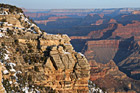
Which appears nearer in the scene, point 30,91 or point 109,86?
point 30,91

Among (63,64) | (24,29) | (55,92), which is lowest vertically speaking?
(55,92)

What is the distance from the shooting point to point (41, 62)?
26.7 meters

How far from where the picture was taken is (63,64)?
1050 inches

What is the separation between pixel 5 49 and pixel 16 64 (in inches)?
62.1

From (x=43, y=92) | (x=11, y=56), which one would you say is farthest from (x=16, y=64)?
(x=43, y=92)

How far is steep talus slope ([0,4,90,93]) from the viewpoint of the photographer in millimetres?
24875

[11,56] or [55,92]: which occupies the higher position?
[11,56]

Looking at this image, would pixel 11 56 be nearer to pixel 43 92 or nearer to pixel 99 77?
pixel 43 92

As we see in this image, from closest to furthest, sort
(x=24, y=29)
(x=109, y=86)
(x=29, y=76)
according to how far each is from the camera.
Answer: (x=29, y=76), (x=24, y=29), (x=109, y=86)

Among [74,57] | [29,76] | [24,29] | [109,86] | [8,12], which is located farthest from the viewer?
[109,86]

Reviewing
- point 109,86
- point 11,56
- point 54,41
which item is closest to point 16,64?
point 11,56

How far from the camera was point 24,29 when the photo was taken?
1192 inches

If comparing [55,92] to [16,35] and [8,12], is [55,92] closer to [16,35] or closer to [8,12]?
[16,35]

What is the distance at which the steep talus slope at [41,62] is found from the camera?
979 inches
